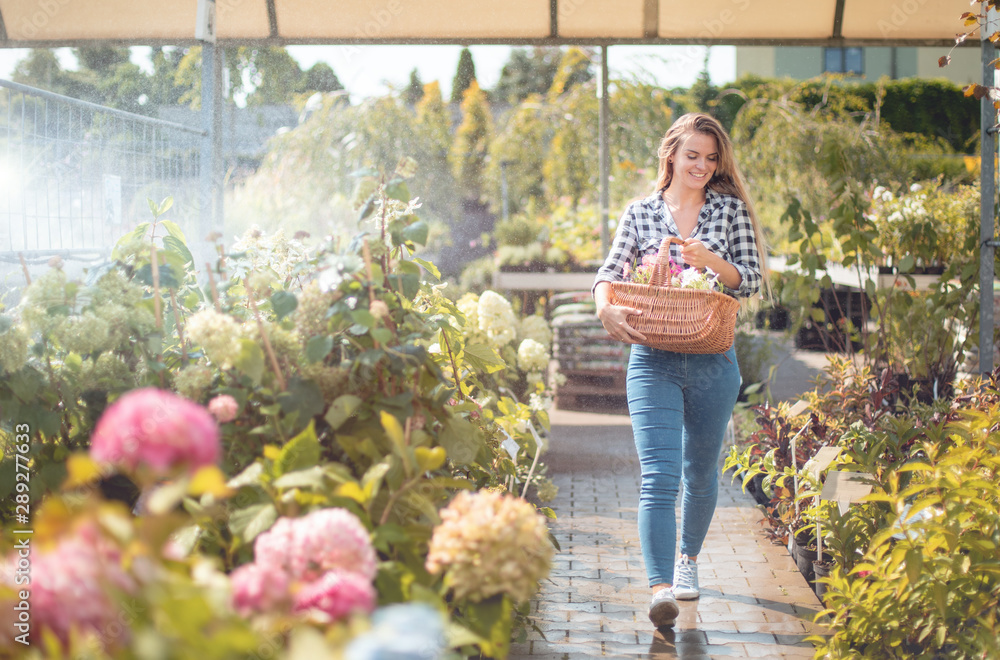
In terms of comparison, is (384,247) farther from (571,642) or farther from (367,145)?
(367,145)

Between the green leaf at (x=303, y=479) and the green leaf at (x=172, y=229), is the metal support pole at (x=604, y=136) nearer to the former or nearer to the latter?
the green leaf at (x=172, y=229)

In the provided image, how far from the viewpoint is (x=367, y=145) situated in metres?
8.95

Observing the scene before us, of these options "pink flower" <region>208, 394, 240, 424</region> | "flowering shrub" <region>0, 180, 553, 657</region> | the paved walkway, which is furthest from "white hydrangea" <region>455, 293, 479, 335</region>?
"pink flower" <region>208, 394, 240, 424</region>

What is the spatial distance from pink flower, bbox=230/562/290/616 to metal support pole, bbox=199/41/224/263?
1.96 meters

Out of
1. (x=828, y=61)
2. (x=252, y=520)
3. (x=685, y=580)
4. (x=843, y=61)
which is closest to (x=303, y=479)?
(x=252, y=520)

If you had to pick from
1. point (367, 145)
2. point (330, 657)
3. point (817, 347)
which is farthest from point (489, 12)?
point (367, 145)

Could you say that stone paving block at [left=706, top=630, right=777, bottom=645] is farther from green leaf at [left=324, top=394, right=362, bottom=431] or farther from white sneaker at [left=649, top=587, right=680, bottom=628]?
green leaf at [left=324, top=394, right=362, bottom=431]

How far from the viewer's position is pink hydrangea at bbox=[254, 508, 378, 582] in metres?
0.78

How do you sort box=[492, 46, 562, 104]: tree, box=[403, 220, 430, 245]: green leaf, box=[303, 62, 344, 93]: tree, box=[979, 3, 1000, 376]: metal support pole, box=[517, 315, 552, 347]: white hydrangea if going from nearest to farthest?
box=[403, 220, 430, 245]: green leaf, box=[979, 3, 1000, 376]: metal support pole, box=[517, 315, 552, 347]: white hydrangea, box=[303, 62, 344, 93]: tree, box=[492, 46, 562, 104]: tree

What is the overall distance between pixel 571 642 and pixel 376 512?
921 mm

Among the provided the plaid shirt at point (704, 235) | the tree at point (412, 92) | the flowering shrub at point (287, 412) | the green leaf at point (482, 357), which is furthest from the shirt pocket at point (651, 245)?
the tree at point (412, 92)

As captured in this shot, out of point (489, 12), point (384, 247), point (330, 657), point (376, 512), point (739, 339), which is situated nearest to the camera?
point (330, 657)

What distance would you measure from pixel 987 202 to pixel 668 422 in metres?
1.55

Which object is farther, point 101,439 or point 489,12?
point 489,12
